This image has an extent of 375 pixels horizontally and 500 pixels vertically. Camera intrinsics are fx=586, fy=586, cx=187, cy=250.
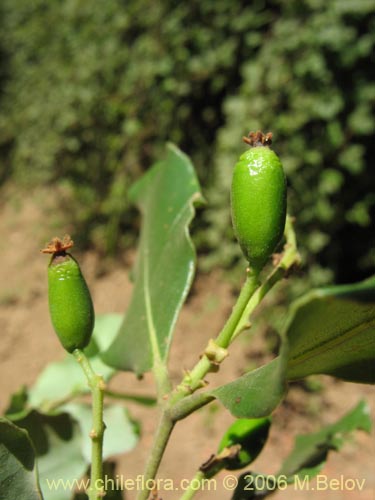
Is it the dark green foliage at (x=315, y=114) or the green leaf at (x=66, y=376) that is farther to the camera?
the dark green foliage at (x=315, y=114)

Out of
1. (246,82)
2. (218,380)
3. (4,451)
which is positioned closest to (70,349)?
(4,451)

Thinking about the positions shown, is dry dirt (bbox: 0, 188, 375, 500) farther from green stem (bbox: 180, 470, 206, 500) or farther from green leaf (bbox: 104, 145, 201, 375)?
green stem (bbox: 180, 470, 206, 500)

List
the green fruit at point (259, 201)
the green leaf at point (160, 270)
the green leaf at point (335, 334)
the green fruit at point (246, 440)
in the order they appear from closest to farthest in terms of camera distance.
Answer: the green leaf at point (335, 334) < the green fruit at point (259, 201) < the green fruit at point (246, 440) < the green leaf at point (160, 270)

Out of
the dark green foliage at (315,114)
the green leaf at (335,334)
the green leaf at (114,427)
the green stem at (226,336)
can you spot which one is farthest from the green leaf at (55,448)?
the dark green foliage at (315,114)

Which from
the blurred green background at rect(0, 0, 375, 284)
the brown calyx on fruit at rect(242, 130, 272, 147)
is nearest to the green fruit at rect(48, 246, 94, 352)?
the brown calyx on fruit at rect(242, 130, 272, 147)

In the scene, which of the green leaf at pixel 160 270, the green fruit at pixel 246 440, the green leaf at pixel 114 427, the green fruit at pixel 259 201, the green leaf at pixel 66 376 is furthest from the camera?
the green leaf at pixel 66 376

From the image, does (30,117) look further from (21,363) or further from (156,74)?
(21,363)

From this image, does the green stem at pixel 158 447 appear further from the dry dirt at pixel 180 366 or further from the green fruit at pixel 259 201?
the dry dirt at pixel 180 366
